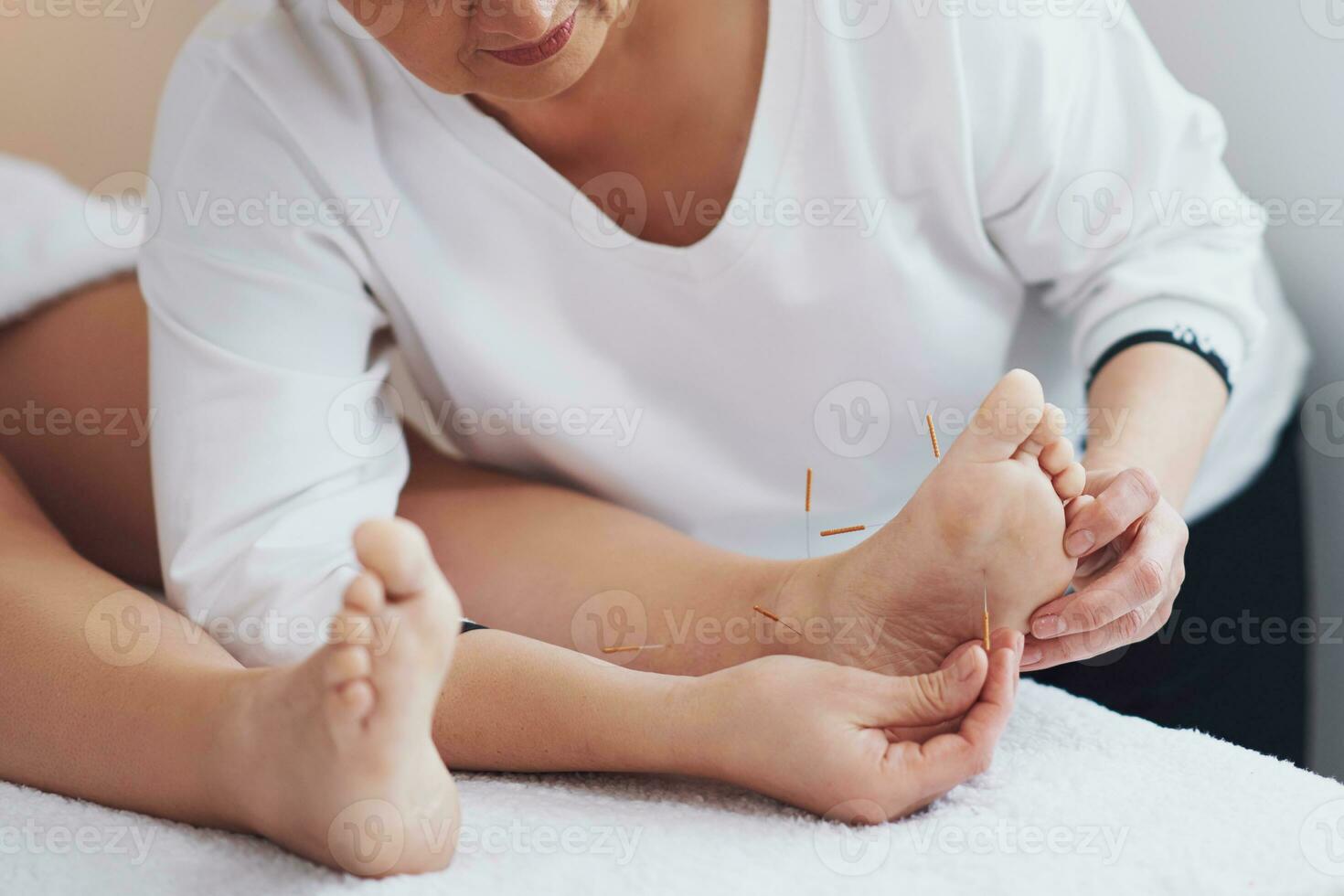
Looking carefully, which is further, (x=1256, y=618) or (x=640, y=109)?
(x=1256, y=618)

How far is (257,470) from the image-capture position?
0.92 m

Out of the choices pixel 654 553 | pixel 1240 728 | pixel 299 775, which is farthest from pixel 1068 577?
pixel 1240 728

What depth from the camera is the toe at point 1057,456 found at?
73 cm

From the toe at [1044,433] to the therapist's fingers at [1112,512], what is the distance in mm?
49

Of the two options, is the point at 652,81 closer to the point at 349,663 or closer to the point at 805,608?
the point at 805,608

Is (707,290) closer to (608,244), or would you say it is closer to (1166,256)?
(608,244)

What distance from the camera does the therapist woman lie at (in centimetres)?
95

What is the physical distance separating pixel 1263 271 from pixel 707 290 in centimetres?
63

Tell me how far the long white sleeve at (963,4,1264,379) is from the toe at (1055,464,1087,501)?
338 millimetres

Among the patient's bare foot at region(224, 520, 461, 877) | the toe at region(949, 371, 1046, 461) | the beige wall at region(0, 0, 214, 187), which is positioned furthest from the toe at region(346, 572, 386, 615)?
the beige wall at region(0, 0, 214, 187)

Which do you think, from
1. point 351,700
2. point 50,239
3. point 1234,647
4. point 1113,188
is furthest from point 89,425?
point 1234,647

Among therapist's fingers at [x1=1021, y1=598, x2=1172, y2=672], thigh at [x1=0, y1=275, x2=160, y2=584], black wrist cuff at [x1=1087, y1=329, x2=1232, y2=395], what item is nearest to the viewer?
therapist's fingers at [x1=1021, y1=598, x2=1172, y2=672]

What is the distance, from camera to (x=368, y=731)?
0.60m

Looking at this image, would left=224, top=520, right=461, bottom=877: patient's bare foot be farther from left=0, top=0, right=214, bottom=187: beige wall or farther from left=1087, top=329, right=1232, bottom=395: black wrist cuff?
left=0, top=0, right=214, bottom=187: beige wall
